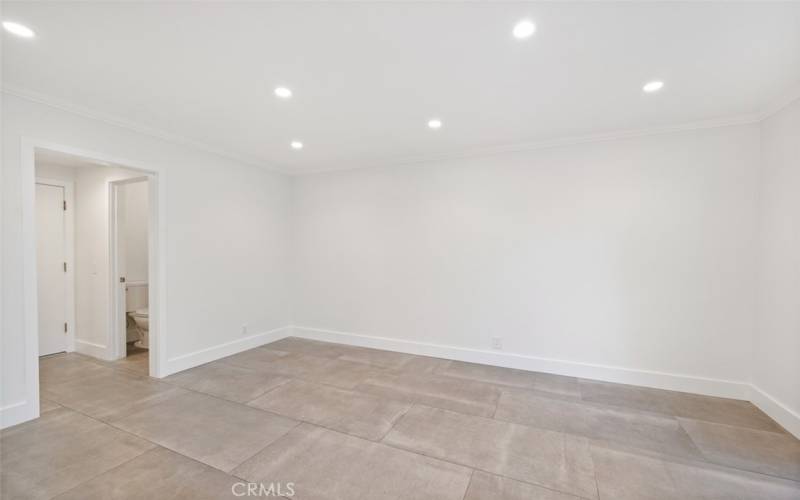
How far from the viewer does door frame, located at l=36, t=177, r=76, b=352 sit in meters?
4.46

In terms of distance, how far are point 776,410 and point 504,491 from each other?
273 cm

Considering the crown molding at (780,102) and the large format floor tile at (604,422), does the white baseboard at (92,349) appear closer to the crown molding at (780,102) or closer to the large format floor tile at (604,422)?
the large format floor tile at (604,422)

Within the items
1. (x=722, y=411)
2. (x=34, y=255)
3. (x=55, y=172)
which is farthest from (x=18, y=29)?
(x=722, y=411)

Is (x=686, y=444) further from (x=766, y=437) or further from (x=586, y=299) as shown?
(x=586, y=299)

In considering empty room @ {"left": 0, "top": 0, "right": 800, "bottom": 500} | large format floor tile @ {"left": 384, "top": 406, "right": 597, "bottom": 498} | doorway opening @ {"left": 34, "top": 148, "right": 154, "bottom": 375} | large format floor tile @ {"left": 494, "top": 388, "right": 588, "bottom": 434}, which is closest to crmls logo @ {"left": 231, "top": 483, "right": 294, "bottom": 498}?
empty room @ {"left": 0, "top": 0, "right": 800, "bottom": 500}

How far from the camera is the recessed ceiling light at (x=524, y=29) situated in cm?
181

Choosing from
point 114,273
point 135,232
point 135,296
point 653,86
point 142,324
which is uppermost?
point 653,86

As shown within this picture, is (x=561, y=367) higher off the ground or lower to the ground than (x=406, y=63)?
lower

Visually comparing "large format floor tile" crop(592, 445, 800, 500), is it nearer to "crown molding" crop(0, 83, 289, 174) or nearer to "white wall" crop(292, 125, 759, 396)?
"white wall" crop(292, 125, 759, 396)

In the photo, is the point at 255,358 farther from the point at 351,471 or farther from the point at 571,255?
the point at 571,255

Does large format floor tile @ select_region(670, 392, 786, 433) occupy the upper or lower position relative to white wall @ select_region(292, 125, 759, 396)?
lower

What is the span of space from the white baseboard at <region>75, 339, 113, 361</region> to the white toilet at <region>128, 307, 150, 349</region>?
1.48ft

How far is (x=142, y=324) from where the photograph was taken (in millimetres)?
4465

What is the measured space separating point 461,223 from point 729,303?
9.35 ft
